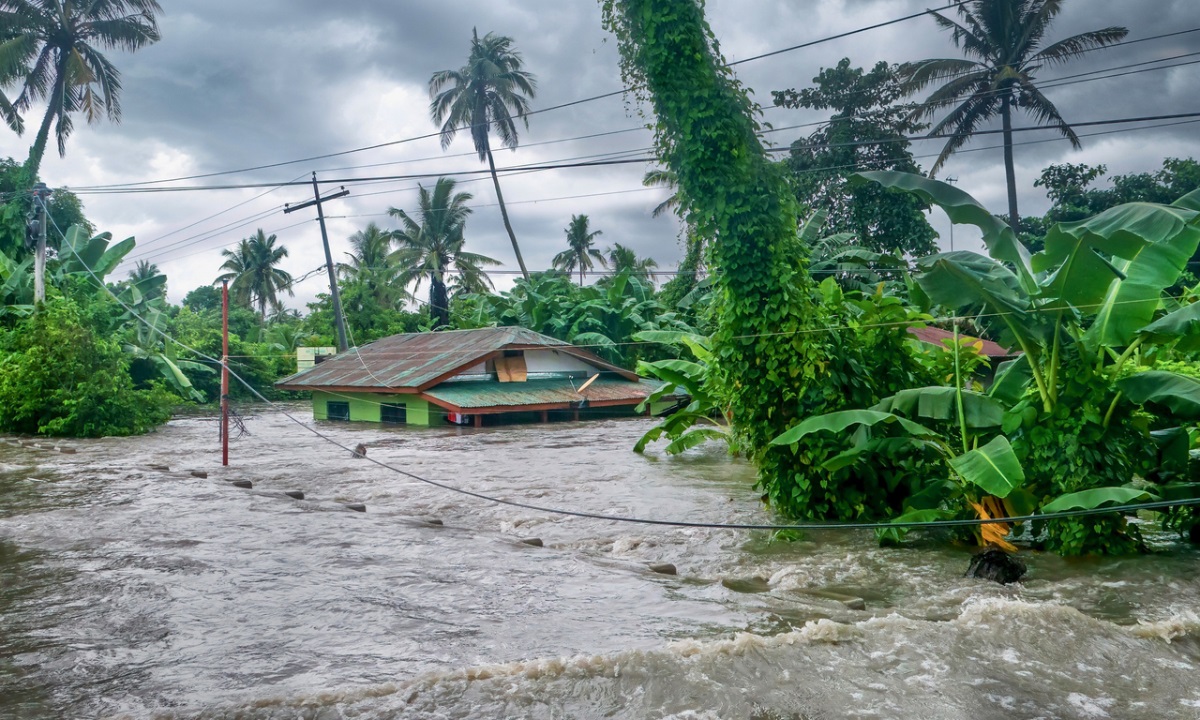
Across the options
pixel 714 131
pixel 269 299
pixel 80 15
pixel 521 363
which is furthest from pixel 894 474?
pixel 269 299

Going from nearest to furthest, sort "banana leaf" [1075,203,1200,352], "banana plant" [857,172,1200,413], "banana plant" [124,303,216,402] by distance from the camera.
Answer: "banana leaf" [1075,203,1200,352]
"banana plant" [857,172,1200,413]
"banana plant" [124,303,216,402]

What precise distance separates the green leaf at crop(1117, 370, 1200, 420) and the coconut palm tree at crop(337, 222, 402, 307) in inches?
1463

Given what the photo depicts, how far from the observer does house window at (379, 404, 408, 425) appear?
2991 cm

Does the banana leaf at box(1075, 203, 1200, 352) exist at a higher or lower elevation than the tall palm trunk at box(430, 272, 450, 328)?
lower

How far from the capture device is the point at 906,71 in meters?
30.7

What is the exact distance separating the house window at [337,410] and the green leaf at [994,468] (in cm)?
2667

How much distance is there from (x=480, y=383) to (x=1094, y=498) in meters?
22.5

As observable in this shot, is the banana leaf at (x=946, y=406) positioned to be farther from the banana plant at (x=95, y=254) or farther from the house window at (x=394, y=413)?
the banana plant at (x=95, y=254)

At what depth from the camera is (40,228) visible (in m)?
23.3

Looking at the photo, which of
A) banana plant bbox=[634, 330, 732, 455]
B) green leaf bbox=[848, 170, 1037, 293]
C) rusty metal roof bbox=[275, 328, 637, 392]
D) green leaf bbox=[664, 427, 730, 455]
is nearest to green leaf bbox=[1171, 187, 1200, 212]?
green leaf bbox=[848, 170, 1037, 293]

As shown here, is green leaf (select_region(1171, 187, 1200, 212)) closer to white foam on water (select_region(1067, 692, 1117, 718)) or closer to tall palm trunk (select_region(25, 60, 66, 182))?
white foam on water (select_region(1067, 692, 1117, 718))

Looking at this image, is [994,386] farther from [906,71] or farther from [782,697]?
[906,71]

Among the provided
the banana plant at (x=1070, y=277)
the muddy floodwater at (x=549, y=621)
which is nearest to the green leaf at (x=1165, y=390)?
the banana plant at (x=1070, y=277)

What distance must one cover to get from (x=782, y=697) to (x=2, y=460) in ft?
63.7
